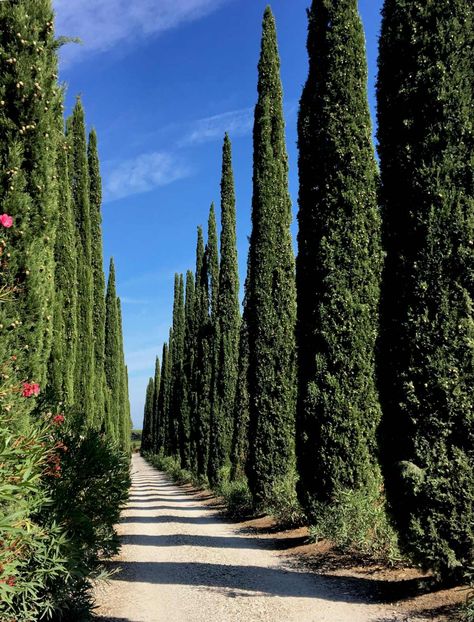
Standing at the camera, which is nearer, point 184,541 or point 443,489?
point 443,489

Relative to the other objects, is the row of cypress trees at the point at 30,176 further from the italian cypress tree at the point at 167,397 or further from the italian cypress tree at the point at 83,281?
the italian cypress tree at the point at 167,397

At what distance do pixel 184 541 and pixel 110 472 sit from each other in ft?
15.9

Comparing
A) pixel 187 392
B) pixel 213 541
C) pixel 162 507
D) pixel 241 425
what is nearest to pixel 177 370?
pixel 187 392

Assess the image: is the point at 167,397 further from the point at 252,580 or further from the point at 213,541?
the point at 252,580

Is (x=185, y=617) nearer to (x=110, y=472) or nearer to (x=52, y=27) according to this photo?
(x=110, y=472)

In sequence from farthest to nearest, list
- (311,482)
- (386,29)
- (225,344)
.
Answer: (225,344)
(311,482)
(386,29)

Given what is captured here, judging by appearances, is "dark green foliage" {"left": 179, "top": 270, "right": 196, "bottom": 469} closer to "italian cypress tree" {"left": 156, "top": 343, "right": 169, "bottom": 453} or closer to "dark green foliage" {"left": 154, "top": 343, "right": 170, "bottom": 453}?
"dark green foliage" {"left": 154, "top": 343, "right": 170, "bottom": 453}

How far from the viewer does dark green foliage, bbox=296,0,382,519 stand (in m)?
8.79

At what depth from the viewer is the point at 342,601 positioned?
5.74m

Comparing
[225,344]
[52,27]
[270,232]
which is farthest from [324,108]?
[225,344]

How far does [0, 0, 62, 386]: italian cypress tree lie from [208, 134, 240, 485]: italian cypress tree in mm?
15867

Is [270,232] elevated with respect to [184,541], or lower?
elevated

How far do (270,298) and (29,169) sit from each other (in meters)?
9.07

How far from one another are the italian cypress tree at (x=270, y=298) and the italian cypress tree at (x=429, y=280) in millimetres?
6889
